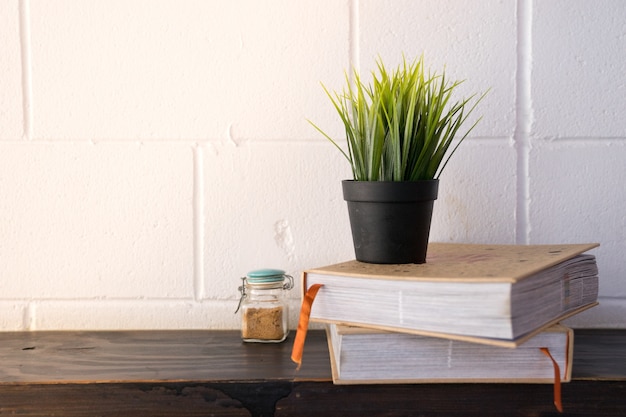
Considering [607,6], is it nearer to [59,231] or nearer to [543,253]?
[543,253]

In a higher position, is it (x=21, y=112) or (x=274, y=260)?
(x=21, y=112)

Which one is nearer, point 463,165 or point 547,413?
point 547,413

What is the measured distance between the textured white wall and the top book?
217 millimetres

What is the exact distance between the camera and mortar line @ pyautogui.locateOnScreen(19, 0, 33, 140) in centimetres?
106

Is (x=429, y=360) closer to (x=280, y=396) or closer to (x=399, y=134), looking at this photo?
(x=280, y=396)

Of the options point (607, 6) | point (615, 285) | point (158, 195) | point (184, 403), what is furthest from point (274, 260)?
point (607, 6)

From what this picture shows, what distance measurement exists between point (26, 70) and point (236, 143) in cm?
39

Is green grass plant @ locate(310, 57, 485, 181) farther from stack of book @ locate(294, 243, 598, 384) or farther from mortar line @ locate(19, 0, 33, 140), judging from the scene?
mortar line @ locate(19, 0, 33, 140)

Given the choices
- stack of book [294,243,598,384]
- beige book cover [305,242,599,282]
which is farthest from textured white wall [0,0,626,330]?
stack of book [294,243,598,384]

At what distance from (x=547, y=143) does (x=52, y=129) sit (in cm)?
87

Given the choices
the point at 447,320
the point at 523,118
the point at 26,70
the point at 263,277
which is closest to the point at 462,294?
the point at 447,320

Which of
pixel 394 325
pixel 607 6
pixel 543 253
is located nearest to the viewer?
pixel 394 325

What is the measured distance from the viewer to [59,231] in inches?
42.2

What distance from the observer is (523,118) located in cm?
106
